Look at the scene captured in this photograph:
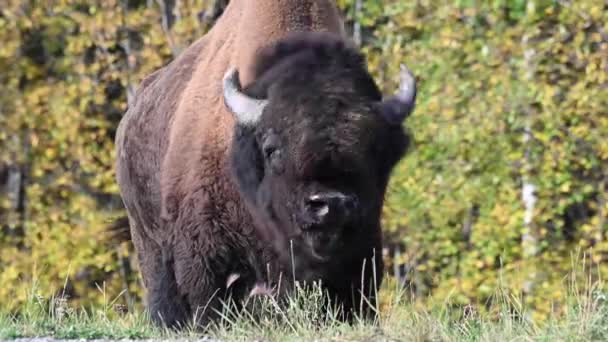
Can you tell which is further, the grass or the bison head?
the bison head

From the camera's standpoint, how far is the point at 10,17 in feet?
44.3

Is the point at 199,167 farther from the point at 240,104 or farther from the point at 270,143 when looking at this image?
the point at 270,143

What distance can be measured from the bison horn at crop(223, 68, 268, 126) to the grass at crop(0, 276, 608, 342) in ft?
2.72

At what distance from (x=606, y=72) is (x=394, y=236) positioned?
2.55m

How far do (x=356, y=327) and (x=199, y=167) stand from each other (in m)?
1.77

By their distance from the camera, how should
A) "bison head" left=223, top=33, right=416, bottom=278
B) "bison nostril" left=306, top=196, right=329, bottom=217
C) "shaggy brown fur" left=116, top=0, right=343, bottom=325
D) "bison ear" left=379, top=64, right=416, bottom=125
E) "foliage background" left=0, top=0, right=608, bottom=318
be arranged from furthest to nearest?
"foliage background" left=0, top=0, right=608, bottom=318
"shaggy brown fur" left=116, top=0, right=343, bottom=325
"bison ear" left=379, top=64, right=416, bottom=125
"bison head" left=223, top=33, right=416, bottom=278
"bison nostril" left=306, top=196, right=329, bottom=217

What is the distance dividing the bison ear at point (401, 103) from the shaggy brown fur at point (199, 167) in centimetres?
65

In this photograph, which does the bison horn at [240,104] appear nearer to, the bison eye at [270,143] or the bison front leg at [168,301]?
the bison eye at [270,143]

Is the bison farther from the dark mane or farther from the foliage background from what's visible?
the foliage background

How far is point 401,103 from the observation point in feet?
20.8

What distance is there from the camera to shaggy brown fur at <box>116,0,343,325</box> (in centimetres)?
643

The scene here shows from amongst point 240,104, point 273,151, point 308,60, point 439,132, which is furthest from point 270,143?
point 439,132

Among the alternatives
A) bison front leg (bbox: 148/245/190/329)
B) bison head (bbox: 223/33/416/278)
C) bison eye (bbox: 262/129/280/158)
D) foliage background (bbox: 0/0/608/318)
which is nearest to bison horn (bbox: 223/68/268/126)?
bison head (bbox: 223/33/416/278)

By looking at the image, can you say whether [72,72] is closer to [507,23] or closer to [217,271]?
[507,23]
